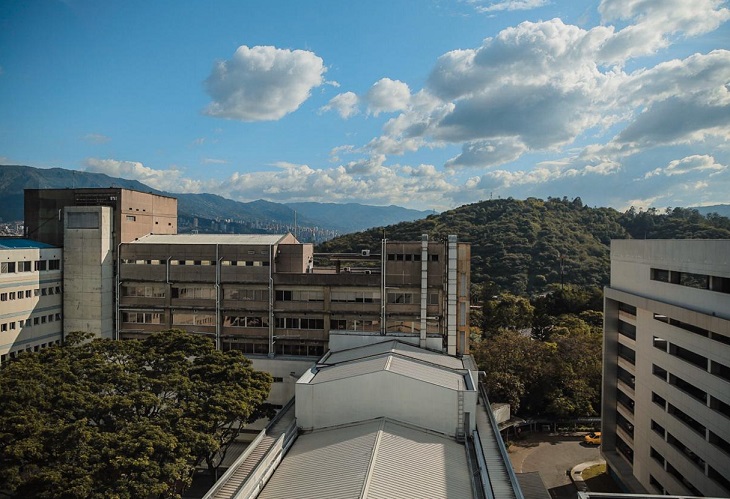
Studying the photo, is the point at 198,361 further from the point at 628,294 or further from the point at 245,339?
the point at 628,294

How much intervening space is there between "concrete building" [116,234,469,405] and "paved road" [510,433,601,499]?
1154 centimetres

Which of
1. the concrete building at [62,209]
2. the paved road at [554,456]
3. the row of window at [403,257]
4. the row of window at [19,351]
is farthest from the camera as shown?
→ the concrete building at [62,209]

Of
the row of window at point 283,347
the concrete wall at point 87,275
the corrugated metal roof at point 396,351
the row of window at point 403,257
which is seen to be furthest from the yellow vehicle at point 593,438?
the concrete wall at point 87,275

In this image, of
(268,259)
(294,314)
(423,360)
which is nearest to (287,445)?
(423,360)

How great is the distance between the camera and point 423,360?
3203 centimetres

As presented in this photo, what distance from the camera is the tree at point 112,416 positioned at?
18.2 metres

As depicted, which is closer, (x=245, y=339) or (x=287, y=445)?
(x=287, y=445)

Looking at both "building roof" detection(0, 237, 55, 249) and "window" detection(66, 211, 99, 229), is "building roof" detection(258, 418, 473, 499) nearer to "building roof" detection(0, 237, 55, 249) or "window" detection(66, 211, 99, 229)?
"window" detection(66, 211, 99, 229)

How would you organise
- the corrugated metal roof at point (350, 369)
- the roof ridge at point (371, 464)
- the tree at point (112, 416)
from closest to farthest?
the roof ridge at point (371, 464) → the tree at point (112, 416) → the corrugated metal roof at point (350, 369)

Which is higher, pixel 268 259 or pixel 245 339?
pixel 268 259

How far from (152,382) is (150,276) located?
61.1ft

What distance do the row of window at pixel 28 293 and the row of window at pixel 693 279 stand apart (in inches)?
1840

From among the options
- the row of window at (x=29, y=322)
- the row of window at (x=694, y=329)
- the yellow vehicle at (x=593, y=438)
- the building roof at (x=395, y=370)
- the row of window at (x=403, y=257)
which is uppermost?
the row of window at (x=403, y=257)

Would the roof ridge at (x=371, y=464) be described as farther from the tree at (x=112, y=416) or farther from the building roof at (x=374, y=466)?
the tree at (x=112, y=416)
